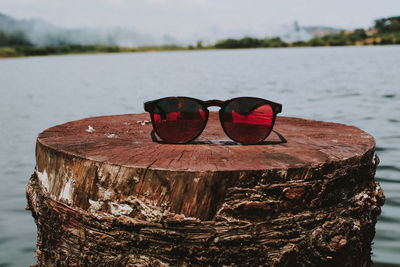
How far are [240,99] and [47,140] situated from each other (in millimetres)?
1019

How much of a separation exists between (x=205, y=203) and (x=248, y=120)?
2.00 feet

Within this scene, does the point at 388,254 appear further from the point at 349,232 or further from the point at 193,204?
the point at 193,204

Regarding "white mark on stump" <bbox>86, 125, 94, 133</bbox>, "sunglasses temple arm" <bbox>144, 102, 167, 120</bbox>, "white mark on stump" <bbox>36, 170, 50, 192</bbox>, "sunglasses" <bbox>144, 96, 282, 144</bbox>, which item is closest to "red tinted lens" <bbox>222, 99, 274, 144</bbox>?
"sunglasses" <bbox>144, 96, 282, 144</bbox>

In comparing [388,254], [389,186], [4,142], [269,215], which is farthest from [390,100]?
[269,215]

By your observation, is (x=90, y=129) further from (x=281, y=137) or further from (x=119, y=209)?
(x=281, y=137)

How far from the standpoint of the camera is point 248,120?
1962mm

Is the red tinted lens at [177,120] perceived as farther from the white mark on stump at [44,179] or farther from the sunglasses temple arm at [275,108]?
the white mark on stump at [44,179]

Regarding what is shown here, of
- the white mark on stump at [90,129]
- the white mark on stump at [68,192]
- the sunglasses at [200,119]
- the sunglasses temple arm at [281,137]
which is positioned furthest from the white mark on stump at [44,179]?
the sunglasses temple arm at [281,137]

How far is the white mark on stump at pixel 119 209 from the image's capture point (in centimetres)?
158

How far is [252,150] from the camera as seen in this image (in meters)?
1.78

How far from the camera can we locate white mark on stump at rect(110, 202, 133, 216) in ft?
5.20

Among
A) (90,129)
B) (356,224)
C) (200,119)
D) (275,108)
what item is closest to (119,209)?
(200,119)

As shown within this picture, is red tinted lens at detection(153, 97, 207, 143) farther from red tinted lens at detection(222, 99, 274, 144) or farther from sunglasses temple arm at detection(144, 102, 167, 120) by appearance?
red tinted lens at detection(222, 99, 274, 144)

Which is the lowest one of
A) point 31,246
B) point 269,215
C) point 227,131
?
point 31,246
